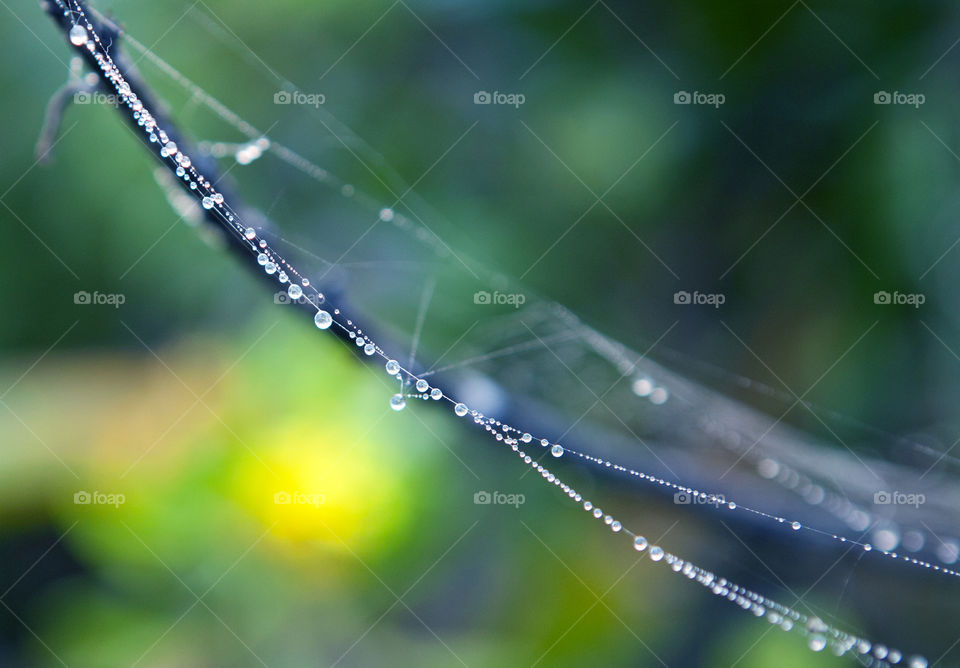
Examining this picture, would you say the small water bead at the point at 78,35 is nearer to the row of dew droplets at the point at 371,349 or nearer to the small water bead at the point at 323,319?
the row of dew droplets at the point at 371,349

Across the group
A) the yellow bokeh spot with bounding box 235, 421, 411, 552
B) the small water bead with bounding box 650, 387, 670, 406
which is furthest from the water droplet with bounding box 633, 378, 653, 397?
the yellow bokeh spot with bounding box 235, 421, 411, 552

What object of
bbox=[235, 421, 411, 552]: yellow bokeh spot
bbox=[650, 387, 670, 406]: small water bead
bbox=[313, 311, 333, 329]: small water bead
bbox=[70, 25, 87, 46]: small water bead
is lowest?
bbox=[235, 421, 411, 552]: yellow bokeh spot

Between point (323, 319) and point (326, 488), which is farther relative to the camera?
point (326, 488)

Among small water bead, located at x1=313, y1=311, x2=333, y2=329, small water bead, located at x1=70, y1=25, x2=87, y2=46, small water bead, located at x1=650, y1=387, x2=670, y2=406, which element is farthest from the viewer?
small water bead, located at x1=650, y1=387, x2=670, y2=406

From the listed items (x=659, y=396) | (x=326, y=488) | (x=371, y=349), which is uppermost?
(x=659, y=396)

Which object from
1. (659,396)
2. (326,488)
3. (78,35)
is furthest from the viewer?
(659,396)

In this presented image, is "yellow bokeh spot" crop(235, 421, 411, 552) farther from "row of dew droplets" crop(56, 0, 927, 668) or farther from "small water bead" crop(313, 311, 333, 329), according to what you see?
"small water bead" crop(313, 311, 333, 329)

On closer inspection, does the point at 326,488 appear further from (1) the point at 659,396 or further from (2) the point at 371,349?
(1) the point at 659,396

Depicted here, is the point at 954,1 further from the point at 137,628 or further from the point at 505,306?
the point at 137,628

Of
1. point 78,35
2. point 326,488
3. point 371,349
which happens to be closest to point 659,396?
point 326,488
